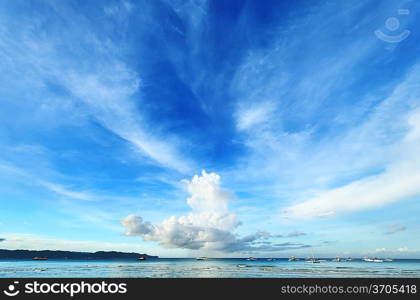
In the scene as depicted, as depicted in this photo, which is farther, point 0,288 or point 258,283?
point 258,283

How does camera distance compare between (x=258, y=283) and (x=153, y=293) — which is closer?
(x=153, y=293)

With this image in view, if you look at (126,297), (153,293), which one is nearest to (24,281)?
(126,297)

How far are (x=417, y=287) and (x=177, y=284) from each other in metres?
18.0

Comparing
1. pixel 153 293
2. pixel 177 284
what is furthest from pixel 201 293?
pixel 153 293

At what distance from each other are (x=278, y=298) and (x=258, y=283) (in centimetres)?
174

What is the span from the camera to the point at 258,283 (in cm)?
2100

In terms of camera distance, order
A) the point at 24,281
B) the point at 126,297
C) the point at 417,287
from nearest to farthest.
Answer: the point at 126,297 → the point at 24,281 → the point at 417,287

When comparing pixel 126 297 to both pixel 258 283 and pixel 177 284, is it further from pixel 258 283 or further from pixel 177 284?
pixel 258 283

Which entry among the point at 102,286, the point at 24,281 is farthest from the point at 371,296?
the point at 24,281

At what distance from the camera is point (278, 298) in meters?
19.9

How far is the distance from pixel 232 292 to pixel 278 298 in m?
3.35

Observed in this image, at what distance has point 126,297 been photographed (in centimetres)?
1853

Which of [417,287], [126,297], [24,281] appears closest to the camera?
[126,297]

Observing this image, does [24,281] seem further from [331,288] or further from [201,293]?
[331,288]
